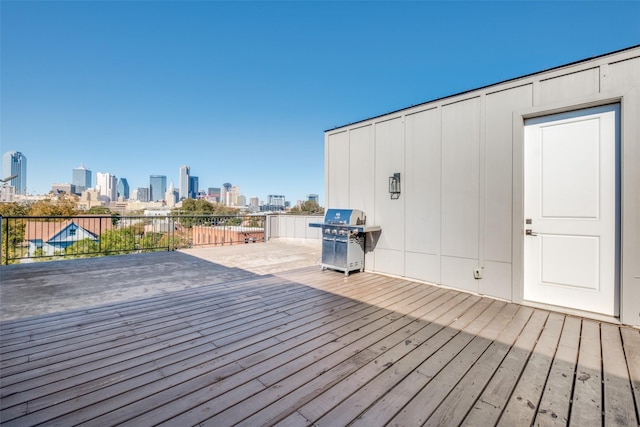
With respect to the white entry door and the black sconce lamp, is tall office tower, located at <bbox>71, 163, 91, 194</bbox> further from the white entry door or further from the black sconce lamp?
the white entry door

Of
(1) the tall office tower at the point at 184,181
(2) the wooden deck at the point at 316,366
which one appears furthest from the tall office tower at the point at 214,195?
(2) the wooden deck at the point at 316,366

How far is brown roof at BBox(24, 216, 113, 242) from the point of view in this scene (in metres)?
5.44

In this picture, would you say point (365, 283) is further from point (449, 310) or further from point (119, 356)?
point (119, 356)

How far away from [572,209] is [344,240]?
2887mm

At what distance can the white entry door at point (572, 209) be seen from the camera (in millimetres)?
2596

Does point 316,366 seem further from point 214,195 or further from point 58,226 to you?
point 214,195

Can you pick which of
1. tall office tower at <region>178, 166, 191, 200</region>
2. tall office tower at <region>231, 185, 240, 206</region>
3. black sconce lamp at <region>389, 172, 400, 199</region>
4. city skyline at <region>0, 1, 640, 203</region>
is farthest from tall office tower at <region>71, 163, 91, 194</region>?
black sconce lamp at <region>389, 172, 400, 199</region>

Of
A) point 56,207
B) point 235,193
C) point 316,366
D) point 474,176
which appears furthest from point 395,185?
point 235,193

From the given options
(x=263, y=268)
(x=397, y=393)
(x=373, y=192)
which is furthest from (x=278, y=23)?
(x=397, y=393)

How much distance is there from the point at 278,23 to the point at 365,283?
7884 mm

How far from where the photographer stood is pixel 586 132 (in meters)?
2.72

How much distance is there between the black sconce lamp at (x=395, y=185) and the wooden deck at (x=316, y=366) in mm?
1839

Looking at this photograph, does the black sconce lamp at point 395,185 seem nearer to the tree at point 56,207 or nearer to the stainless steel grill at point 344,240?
the stainless steel grill at point 344,240

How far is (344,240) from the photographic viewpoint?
439 cm
